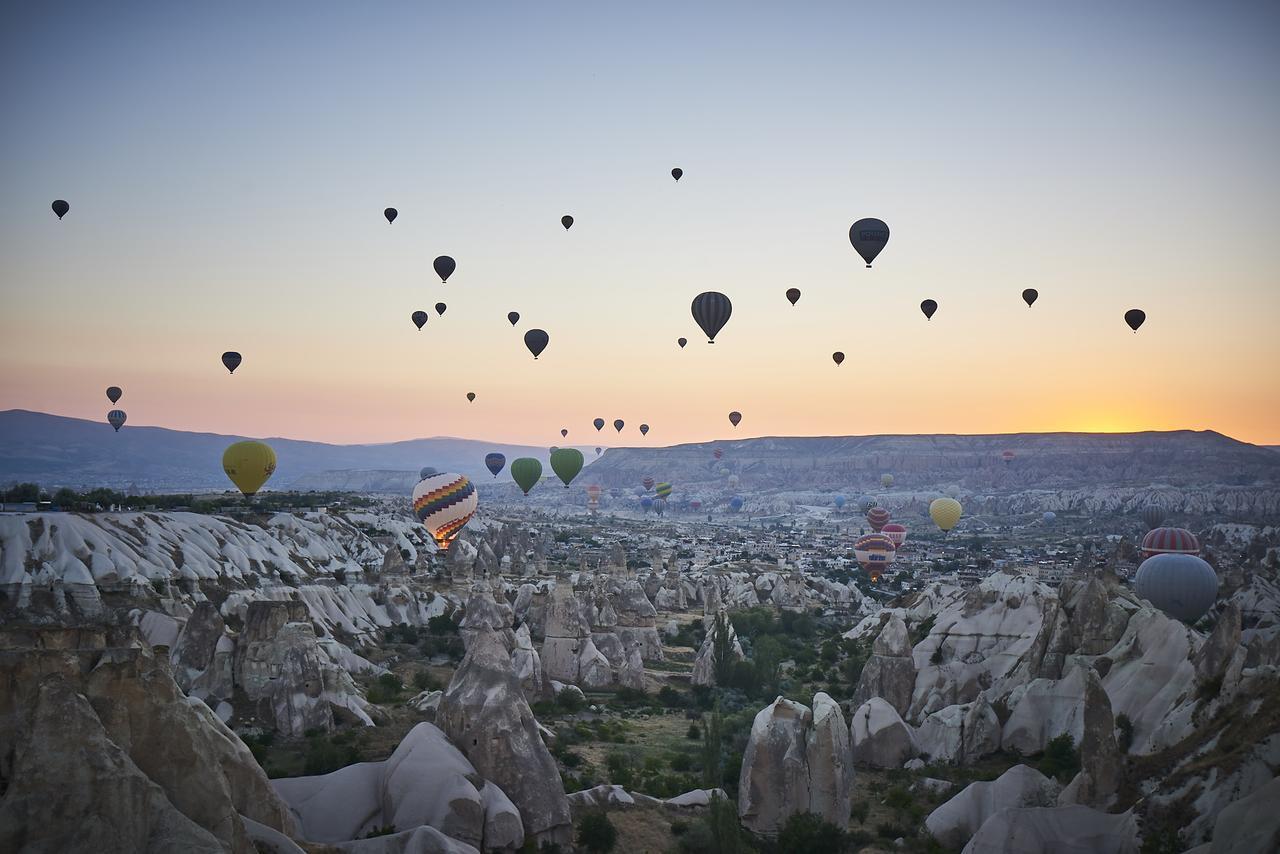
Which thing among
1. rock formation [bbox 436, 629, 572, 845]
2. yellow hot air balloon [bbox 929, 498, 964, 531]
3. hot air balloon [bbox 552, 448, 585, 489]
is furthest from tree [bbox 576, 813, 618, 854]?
yellow hot air balloon [bbox 929, 498, 964, 531]

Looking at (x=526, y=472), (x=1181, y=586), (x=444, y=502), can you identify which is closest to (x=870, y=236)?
(x=1181, y=586)

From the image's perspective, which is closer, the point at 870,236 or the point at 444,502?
the point at 870,236

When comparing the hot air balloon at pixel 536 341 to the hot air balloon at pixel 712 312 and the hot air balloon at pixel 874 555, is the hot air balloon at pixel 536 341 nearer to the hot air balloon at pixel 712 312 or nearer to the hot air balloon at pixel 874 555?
the hot air balloon at pixel 712 312

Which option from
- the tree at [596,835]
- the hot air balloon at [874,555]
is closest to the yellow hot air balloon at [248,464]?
the tree at [596,835]

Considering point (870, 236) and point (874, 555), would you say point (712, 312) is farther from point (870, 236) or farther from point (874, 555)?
point (874, 555)

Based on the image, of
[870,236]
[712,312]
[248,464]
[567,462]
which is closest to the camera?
[870,236]

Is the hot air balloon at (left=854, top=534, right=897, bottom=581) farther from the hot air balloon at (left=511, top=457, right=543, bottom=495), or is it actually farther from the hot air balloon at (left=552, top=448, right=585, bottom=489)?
the hot air balloon at (left=511, top=457, right=543, bottom=495)

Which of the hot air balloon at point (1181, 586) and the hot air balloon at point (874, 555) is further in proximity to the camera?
the hot air balloon at point (874, 555)

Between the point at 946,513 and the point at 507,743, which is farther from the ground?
the point at 946,513
